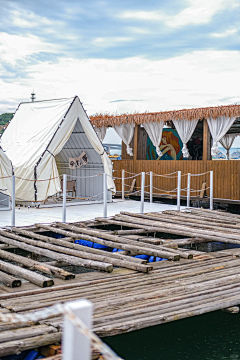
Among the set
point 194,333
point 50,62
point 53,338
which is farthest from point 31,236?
point 50,62

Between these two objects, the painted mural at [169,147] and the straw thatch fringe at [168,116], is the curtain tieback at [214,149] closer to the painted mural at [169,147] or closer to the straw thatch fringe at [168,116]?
the straw thatch fringe at [168,116]

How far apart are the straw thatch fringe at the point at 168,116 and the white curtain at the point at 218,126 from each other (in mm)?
166

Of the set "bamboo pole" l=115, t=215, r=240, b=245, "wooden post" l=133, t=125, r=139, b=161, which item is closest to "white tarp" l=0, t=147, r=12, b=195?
"bamboo pole" l=115, t=215, r=240, b=245

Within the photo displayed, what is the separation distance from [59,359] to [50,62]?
19733 millimetres

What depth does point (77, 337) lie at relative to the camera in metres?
1.91

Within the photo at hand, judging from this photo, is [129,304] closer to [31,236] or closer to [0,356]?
[0,356]

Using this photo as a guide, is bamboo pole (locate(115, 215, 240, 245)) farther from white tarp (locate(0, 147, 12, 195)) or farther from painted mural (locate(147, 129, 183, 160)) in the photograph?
painted mural (locate(147, 129, 183, 160))

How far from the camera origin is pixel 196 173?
14117 millimetres

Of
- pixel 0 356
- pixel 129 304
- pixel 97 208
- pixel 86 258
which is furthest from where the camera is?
pixel 97 208

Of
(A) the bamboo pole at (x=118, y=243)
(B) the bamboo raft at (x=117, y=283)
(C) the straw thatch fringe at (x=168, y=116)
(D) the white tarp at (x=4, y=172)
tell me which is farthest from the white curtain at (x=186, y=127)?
(A) the bamboo pole at (x=118, y=243)

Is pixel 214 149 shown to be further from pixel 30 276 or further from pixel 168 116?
pixel 30 276

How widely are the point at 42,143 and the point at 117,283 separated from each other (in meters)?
7.62

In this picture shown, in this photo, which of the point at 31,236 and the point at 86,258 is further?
the point at 31,236

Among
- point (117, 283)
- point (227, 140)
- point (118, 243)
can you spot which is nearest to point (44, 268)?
point (117, 283)
